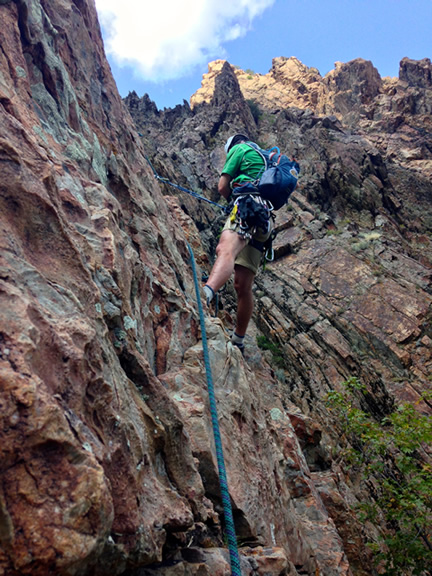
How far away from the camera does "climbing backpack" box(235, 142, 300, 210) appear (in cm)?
509

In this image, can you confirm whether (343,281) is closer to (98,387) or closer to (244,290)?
(244,290)

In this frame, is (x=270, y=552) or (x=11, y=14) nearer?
(x=270, y=552)

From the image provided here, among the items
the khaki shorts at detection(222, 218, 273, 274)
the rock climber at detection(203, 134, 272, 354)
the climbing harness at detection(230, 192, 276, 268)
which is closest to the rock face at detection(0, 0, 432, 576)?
the rock climber at detection(203, 134, 272, 354)

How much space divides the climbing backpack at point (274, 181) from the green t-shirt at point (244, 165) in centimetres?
9

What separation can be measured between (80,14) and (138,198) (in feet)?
11.6

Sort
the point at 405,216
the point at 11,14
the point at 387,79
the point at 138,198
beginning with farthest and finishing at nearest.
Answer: the point at 387,79, the point at 405,216, the point at 138,198, the point at 11,14

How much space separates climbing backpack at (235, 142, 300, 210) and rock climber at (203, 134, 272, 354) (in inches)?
2.0

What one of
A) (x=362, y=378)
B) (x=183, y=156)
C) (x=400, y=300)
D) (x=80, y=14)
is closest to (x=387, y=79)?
(x=183, y=156)

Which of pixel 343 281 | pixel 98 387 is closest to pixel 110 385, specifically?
pixel 98 387

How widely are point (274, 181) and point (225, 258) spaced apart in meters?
1.24

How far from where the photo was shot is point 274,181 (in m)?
5.06

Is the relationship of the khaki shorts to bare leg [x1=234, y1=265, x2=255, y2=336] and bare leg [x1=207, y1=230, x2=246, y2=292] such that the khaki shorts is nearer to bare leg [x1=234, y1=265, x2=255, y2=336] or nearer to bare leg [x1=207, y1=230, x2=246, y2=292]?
bare leg [x1=234, y1=265, x2=255, y2=336]

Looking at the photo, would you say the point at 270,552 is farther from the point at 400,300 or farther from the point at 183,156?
the point at 183,156

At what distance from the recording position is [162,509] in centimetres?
209
